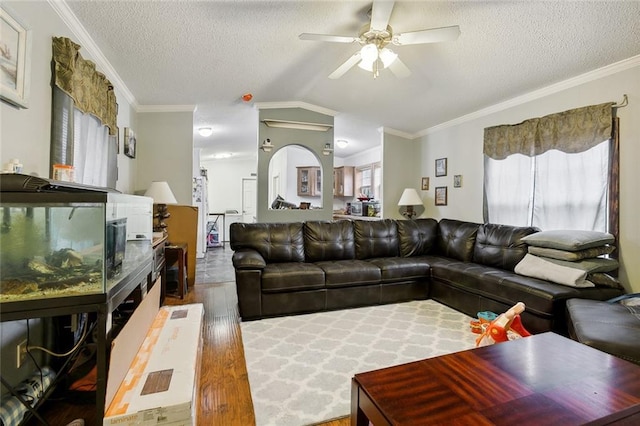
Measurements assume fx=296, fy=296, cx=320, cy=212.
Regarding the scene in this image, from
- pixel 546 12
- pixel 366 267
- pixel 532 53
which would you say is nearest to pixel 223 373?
pixel 366 267

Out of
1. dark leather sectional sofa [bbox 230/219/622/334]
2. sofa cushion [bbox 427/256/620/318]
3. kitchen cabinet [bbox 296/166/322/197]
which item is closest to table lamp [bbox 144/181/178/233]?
dark leather sectional sofa [bbox 230/219/622/334]

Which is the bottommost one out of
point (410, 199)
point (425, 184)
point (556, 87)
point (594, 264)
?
point (594, 264)

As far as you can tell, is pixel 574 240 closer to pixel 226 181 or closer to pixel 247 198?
pixel 247 198

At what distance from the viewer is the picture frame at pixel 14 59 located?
146cm

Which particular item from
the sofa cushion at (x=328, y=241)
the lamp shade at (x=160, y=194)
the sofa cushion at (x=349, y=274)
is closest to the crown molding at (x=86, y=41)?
the lamp shade at (x=160, y=194)

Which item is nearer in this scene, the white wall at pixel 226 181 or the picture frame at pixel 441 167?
the picture frame at pixel 441 167

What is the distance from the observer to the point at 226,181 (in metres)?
9.40

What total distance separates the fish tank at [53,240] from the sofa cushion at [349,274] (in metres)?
2.10

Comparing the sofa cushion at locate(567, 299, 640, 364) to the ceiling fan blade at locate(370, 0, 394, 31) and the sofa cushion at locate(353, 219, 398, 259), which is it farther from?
the ceiling fan blade at locate(370, 0, 394, 31)

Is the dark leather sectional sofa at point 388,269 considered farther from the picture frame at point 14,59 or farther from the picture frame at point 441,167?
the picture frame at point 14,59

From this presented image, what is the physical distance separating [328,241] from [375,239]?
65 cm

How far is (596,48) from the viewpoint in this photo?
8.50ft

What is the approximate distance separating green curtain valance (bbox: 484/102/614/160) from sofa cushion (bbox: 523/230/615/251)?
925 mm

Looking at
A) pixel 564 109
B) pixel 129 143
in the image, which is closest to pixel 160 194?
pixel 129 143
